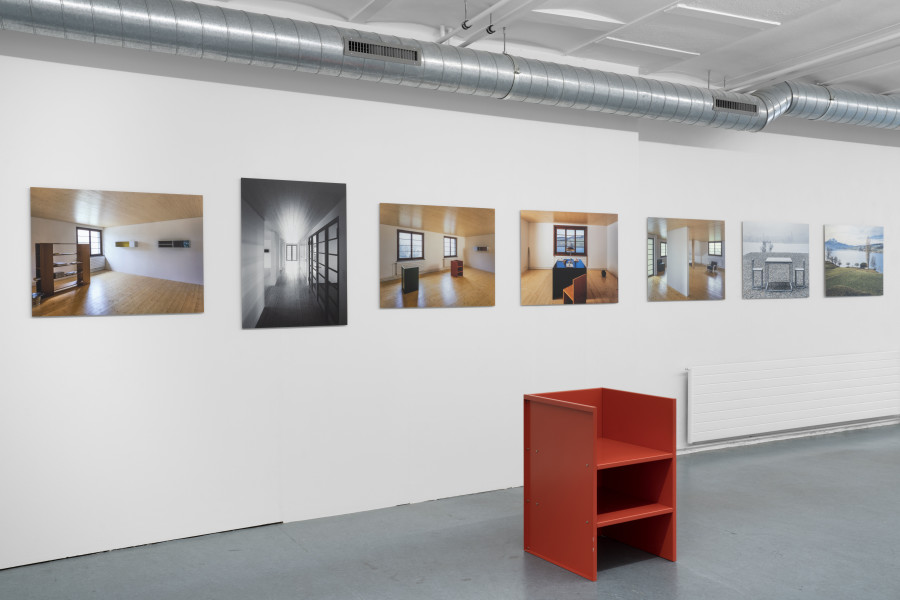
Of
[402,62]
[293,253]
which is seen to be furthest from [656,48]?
[293,253]

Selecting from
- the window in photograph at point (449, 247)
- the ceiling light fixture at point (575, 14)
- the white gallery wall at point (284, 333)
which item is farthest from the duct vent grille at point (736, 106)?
the window in photograph at point (449, 247)

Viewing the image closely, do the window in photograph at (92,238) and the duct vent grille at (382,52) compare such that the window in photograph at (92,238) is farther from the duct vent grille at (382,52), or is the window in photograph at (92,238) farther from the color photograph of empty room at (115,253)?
the duct vent grille at (382,52)

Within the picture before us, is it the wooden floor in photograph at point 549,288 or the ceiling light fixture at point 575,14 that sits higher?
the ceiling light fixture at point 575,14

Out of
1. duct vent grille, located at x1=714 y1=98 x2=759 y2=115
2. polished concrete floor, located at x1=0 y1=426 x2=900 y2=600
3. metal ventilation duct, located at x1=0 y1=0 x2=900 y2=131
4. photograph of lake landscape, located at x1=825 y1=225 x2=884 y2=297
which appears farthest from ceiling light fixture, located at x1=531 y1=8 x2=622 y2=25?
photograph of lake landscape, located at x1=825 y1=225 x2=884 y2=297

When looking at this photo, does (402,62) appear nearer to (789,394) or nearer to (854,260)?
(789,394)

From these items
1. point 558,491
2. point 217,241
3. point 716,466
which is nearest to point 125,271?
point 217,241

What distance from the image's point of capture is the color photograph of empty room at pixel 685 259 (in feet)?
23.3

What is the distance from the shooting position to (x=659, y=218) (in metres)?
7.18

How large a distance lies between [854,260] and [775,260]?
124 cm

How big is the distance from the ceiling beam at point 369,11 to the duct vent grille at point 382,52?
37 cm

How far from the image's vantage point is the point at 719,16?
17.5ft

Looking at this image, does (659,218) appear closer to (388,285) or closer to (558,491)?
(388,285)

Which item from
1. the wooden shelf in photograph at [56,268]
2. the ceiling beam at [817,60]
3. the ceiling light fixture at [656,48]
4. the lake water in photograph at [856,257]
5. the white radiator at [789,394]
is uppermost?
the ceiling light fixture at [656,48]

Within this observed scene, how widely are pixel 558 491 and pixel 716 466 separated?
9.71ft
